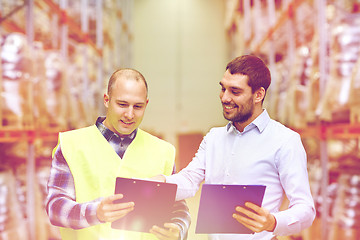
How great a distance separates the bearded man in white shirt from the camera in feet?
4.55

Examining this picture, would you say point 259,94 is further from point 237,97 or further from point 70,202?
point 70,202

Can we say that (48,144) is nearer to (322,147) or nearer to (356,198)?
(322,147)

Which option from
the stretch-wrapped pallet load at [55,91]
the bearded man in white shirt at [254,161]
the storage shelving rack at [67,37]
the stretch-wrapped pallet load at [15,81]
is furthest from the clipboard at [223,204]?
the stretch-wrapped pallet load at [55,91]

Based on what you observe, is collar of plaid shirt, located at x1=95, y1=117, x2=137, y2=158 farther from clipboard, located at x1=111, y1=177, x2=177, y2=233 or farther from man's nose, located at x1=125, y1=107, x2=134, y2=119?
clipboard, located at x1=111, y1=177, x2=177, y2=233

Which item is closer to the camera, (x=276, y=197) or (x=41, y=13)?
(x=276, y=197)

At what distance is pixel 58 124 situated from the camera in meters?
4.51

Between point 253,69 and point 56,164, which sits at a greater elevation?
point 253,69

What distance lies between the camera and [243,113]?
4.75 ft

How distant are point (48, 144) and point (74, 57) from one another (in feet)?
6.34

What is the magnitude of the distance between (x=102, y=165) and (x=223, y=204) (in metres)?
0.45

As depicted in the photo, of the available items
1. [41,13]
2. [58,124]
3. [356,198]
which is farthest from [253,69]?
[41,13]

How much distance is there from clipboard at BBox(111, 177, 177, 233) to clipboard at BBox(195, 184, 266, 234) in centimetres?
11

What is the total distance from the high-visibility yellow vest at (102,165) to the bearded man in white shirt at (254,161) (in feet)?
0.28

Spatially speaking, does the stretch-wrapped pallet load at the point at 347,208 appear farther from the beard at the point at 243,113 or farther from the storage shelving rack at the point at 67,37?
the storage shelving rack at the point at 67,37
